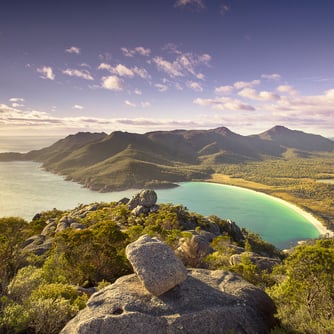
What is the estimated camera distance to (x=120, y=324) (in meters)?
13.5

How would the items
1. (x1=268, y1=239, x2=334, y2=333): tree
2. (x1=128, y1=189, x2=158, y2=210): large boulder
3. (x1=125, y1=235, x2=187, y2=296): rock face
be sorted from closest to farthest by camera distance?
(x1=268, y1=239, x2=334, y2=333): tree, (x1=125, y1=235, x2=187, y2=296): rock face, (x1=128, y1=189, x2=158, y2=210): large boulder

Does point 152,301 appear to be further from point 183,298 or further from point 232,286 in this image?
point 232,286

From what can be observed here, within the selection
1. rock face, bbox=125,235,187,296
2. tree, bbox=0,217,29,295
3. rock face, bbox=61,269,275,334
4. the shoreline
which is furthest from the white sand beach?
tree, bbox=0,217,29,295

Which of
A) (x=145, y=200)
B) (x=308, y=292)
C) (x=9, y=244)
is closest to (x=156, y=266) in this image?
(x=308, y=292)

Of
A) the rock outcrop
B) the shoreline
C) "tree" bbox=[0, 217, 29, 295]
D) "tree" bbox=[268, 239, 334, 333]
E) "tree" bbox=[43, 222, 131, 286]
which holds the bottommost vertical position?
the shoreline

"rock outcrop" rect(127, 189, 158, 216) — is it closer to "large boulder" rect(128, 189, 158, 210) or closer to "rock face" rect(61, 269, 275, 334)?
"large boulder" rect(128, 189, 158, 210)

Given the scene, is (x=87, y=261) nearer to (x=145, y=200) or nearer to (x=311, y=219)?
(x=145, y=200)

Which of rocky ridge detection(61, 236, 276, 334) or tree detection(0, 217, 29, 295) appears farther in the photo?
tree detection(0, 217, 29, 295)

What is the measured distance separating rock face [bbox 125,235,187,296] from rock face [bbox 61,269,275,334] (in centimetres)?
67

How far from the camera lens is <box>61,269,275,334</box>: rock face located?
13.6 metres

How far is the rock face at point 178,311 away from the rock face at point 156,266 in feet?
2.21

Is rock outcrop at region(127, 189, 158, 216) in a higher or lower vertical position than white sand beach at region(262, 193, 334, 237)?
higher

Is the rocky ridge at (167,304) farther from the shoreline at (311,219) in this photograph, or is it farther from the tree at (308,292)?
the shoreline at (311,219)

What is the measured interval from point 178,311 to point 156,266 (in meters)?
2.82
